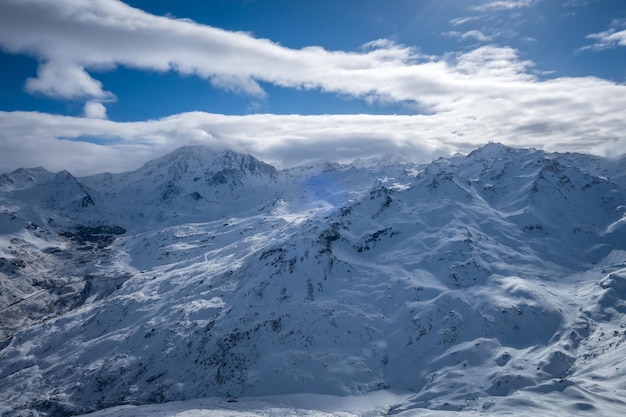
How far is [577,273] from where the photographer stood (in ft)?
558

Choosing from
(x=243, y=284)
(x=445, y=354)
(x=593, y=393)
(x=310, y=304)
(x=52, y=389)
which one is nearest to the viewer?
(x=593, y=393)

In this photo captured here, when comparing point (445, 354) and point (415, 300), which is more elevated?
point (415, 300)

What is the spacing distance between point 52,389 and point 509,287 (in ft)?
508

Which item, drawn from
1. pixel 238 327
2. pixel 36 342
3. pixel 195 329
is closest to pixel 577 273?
pixel 238 327

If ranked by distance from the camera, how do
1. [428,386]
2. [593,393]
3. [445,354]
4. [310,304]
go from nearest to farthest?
[593,393], [428,386], [445,354], [310,304]

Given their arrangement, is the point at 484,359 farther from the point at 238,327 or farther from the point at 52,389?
the point at 52,389

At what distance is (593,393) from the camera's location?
96.4 m

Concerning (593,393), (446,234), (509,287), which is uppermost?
(446,234)

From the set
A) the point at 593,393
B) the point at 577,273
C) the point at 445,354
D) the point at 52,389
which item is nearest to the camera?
the point at 593,393

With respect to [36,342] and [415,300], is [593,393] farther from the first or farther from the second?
[36,342]

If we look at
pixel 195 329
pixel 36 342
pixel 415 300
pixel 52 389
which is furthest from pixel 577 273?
pixel 36 342

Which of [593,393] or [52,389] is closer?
[593,393]

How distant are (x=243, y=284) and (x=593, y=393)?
12525 cm

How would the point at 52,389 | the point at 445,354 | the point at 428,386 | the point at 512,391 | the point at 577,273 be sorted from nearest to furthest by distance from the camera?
the point at 512,391 < the point at 428,386 < the point at 445,354 < the point at 52,389 < the point at 577,273
